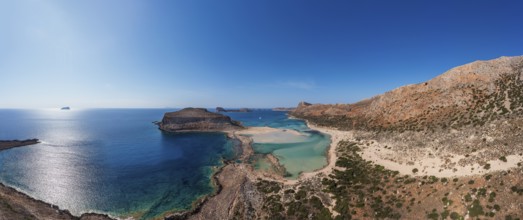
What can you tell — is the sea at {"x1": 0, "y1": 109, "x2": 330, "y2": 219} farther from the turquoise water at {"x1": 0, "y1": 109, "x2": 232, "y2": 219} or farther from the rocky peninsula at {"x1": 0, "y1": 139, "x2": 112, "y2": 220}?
the rocky peninsula at {"x1": 0, "y1": 139, "x2": 112, "y2": 220}

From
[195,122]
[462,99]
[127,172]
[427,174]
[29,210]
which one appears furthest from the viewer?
[195,122]

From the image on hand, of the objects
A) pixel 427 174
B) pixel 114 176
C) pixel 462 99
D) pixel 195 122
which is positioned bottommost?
pixel 114 176

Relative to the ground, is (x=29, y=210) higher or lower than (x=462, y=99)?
lower

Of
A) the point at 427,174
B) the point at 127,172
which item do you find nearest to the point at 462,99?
the point at 427,174

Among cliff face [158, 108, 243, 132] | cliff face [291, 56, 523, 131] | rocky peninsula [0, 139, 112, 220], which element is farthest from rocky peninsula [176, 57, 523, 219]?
cliff face [158, 108, 243, 132]

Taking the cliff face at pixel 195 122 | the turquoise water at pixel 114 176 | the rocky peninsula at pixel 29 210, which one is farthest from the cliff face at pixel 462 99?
the cliff face at pixel 195 122

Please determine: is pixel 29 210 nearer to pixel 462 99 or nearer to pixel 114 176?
pixel 114 176

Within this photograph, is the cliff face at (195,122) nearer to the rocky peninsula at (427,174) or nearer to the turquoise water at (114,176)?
the turquoise water at (114,176)
